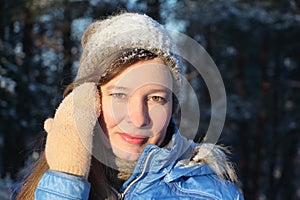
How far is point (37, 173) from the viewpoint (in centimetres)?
226

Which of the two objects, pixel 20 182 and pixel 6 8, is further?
pixel 6 8

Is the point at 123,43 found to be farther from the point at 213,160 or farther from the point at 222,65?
the point at 222,65

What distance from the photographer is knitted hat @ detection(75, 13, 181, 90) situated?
2.30m

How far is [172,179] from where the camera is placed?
6.99 feet

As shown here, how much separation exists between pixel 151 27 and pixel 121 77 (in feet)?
1.01

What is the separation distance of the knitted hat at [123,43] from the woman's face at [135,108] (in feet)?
0.29

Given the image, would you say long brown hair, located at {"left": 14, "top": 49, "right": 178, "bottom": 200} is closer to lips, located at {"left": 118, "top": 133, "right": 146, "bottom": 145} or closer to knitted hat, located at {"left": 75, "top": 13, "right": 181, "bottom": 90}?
knitted hat, located at {"left": 75, "top": 13, "right": 181, "bottom": 90}

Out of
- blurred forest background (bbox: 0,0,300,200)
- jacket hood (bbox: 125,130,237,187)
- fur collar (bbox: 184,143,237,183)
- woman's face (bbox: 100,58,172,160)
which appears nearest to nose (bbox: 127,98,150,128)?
woman's face (bbox: 100,58,172,160)

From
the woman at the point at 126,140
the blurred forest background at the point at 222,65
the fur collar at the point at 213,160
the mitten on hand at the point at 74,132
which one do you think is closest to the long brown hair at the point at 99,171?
the woman at the point at 126,140

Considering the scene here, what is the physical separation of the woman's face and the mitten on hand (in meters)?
0.06

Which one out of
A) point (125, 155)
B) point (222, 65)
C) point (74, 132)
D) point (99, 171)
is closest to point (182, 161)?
point (125, 155)

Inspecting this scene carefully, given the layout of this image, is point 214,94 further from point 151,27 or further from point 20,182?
point 20,182

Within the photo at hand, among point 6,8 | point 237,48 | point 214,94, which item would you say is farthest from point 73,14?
point 214,94

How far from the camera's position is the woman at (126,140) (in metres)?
2.09
